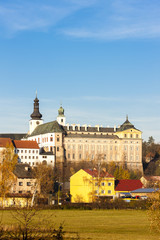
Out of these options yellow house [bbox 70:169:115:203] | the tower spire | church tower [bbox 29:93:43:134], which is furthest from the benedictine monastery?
yellow house [bbox 70:169:115:203]

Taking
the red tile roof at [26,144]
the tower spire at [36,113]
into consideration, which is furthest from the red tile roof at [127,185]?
the tower spire at [36,113]

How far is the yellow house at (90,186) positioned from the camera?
81.4 meters

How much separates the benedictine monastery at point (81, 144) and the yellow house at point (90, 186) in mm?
62720

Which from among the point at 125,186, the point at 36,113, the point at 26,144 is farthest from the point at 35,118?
the point at 125,186

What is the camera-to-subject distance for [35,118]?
7200 inches

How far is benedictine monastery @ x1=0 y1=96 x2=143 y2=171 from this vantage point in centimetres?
15112

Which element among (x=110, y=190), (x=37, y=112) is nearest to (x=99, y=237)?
(x=110, y=190)

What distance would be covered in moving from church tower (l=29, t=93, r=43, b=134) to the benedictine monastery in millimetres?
6281

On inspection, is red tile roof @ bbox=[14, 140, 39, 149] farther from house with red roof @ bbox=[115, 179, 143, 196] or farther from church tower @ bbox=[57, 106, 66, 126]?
house with red roof @ bbox=[115, 179, 143, 196]

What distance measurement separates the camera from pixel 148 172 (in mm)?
155500

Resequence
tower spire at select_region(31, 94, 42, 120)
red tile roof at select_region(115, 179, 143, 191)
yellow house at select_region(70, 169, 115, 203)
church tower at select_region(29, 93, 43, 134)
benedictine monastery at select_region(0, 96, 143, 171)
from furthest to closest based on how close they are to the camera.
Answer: tower spire at select_region(31, 94, 42, 120)
church tower at select_region(29, 93, 43, 134)
benedictine monastery at select_region(0, 96, 143, 171)
red tile roof at select_region(115, 179, 143, 191)
yellow house at select_region(70, 169, 115, 203)

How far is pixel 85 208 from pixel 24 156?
92.6 meters

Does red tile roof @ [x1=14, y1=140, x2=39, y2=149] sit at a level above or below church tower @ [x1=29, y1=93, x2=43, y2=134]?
below

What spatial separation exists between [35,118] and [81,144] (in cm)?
2704
